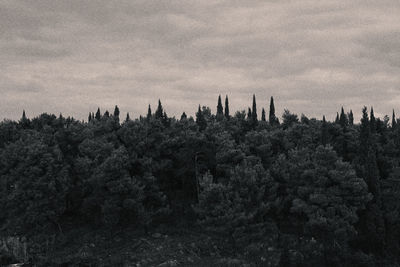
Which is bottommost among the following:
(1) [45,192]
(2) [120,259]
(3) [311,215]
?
(2) [120,259]

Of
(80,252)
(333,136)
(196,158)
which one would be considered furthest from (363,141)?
(80,252)

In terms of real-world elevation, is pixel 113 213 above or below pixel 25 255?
above

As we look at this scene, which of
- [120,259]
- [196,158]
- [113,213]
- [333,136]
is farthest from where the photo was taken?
Result: [333,136]

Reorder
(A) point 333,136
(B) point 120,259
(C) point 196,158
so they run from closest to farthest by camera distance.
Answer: (B) point 120,259, (C) point 196,158, (A) point 333,136

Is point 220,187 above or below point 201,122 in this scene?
below

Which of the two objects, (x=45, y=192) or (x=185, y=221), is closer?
(x=45, y=192)

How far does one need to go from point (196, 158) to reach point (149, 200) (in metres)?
9.17

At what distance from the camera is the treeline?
45531 millimetres

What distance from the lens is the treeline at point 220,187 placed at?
45531mm

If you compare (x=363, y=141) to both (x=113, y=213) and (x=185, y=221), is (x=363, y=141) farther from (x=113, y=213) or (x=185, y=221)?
(x=113, y=213)

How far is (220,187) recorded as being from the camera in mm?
45312

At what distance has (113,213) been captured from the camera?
4853 centimetres

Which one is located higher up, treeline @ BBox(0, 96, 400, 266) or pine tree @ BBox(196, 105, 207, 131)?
pine tree @ BBox(196, 105, 207, 131)

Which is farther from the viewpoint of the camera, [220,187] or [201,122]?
[201,122]
